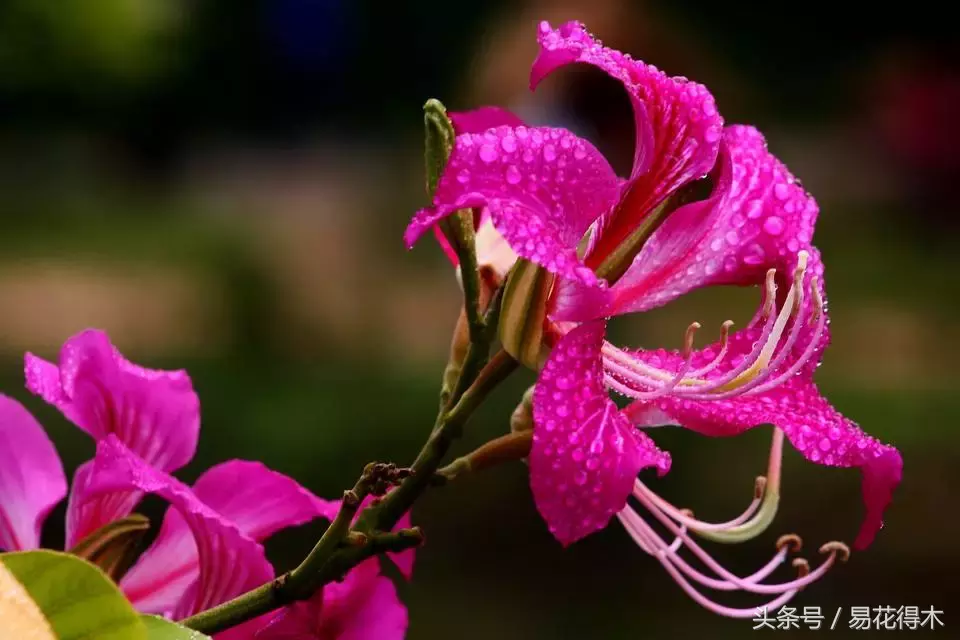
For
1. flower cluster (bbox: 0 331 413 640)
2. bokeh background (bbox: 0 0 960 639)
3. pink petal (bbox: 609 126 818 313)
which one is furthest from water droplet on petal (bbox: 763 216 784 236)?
bokeh background (bbox: 0 0 960 639)

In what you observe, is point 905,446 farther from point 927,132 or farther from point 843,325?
point 927,132

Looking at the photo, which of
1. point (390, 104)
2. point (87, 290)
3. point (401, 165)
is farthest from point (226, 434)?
point (390, 104)

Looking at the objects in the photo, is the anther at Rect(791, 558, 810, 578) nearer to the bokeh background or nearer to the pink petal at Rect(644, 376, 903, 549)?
the pink petal at Rect(644, 376, 903, 549)

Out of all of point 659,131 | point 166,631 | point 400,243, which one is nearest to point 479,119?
point 659,131

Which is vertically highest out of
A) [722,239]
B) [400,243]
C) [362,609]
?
[722,239]

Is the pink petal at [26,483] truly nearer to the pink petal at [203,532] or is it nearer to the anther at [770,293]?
the pink petal at [203,532]

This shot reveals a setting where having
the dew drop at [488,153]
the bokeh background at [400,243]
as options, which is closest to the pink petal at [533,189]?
the dew drop at [488,153]

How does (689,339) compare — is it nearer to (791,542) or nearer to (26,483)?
(791,542)
